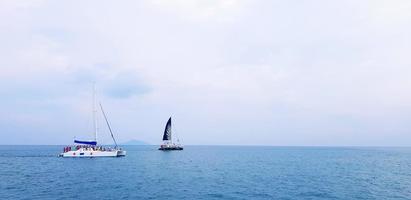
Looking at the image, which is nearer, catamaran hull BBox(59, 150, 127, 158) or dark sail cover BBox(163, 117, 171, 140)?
catamaran hull BBox(59, 150, 127, 158)

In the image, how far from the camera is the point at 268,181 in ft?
198

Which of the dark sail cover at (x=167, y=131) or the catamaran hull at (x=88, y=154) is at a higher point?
the dark sail cover at (x=167, y=131)

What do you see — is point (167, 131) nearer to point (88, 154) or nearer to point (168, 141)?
point (168, 141)

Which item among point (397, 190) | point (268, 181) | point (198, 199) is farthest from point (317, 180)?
point (198, 199)

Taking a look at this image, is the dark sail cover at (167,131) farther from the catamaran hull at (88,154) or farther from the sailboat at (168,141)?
the catamaran hull at (88,154)

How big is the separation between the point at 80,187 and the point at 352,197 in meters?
38.0

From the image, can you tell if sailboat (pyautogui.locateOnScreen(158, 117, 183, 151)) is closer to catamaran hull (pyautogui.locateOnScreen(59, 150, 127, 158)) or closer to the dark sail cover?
the dark sail cover

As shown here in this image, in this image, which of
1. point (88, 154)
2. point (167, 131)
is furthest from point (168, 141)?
point (88, 154)

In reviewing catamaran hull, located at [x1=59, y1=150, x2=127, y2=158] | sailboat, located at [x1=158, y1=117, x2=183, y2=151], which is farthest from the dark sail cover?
catamaran hull, located at [x1=59, y1=150, x2=127, y2=158]

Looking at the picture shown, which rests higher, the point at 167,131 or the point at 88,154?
the point at 167,131

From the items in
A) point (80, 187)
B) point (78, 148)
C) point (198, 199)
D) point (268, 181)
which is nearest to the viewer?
point (198, 199)

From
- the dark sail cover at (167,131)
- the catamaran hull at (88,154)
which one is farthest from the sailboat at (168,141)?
the catamaran hull at (88,154)

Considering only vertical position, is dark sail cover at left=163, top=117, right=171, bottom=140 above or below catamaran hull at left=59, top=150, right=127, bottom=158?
above

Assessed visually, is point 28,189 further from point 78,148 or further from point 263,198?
point 78,148
